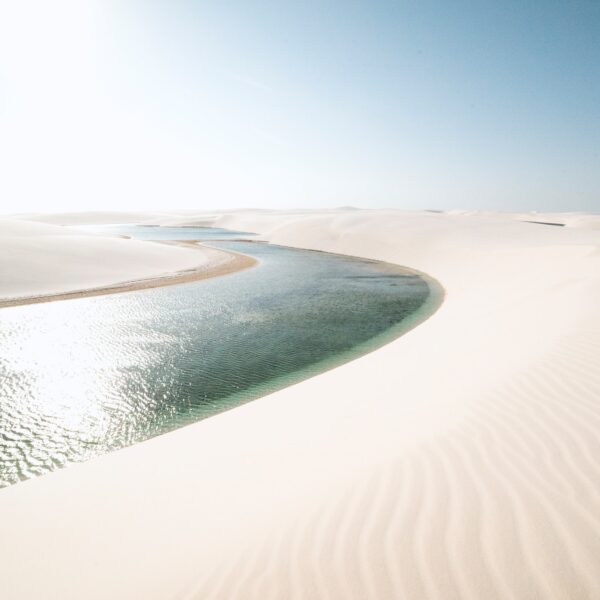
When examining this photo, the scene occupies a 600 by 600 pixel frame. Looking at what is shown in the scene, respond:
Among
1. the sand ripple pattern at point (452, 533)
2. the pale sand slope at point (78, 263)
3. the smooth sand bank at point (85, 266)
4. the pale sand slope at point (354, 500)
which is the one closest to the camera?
the sand ripple pattern at point (452, 533)

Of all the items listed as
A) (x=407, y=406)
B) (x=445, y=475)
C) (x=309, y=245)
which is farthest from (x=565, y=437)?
(x=309, y=245)

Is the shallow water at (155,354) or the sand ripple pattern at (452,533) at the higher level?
the sand ripple pattern at (452,533)

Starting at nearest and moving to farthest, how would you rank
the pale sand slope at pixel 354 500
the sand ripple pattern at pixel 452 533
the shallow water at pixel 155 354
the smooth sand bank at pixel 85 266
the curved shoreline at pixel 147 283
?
the sand ripple pattern at pixel 452 533, the pale sand slope at pixel 354 500, the shallow water at pixel 155 354, the curved shoreline at pixel 147 283, the smooth sand bank at pixel 85 266

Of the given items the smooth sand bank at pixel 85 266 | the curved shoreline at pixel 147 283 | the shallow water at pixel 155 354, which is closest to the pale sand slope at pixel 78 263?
the smooth sand bank at pixel 85 266

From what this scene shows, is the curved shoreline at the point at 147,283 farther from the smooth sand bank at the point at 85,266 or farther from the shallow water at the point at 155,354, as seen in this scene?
the shallow water at the point at 155,354

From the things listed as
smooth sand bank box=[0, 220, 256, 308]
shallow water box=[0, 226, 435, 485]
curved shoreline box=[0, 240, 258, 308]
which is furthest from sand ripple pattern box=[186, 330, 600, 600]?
smooth sand bank box=[0, 220, 256, 308]

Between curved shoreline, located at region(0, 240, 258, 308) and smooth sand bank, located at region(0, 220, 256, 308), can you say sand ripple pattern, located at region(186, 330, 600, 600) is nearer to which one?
curved shoreline, located at region(0, 240, 258, 308)

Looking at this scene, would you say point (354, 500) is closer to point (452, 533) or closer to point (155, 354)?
point (452, 533)
